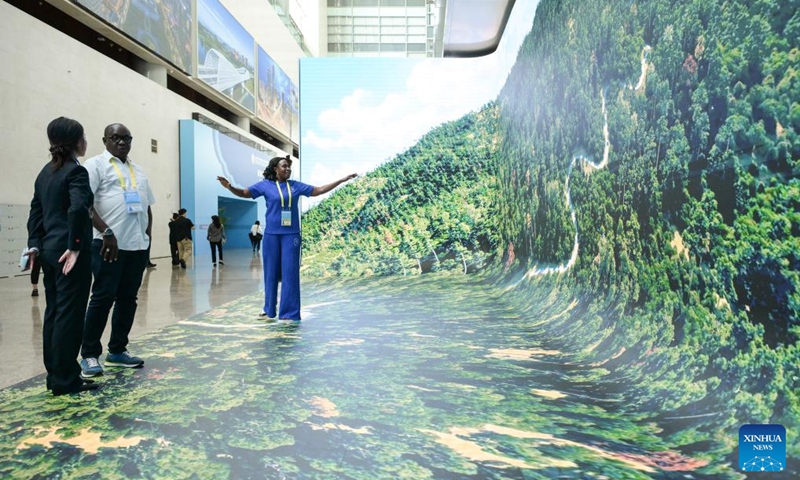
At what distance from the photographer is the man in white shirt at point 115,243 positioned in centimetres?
344

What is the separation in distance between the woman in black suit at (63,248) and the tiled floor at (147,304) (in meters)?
0.55

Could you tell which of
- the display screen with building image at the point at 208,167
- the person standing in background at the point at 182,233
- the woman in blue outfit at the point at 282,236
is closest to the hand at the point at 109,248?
the woman in blue outfit at the point at 282,236

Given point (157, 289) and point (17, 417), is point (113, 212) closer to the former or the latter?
point (17, 417)

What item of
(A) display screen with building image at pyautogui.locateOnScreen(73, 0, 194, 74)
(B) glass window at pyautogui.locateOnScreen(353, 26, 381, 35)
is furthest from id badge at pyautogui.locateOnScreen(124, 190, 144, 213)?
(B) glass window at pyautogui.locateOnScreen(353, 26, 381, 35)

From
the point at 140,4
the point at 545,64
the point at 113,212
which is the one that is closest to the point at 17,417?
the point at 113,212

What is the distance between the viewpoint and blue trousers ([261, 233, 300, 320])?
5.52 metres

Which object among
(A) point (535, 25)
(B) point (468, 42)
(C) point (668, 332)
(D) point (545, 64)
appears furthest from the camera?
(B) point (468, 42)

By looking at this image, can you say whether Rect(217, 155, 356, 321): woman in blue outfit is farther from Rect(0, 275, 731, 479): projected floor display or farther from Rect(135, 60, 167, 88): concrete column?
Rect(135, 60, 167, 88): concrete column

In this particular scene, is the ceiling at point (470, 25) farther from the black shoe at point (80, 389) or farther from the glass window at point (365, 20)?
the glass window at point (365, 20)

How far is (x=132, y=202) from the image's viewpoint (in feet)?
11.5

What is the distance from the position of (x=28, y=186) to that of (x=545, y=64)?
401 inches

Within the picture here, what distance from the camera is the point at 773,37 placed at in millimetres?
1907

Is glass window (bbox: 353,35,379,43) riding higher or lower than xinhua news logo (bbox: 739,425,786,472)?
higher

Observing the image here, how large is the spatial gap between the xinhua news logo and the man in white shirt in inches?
126
